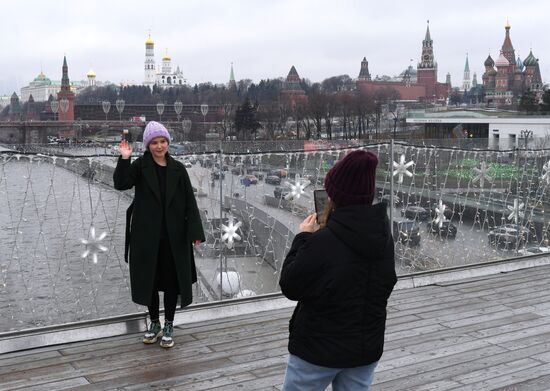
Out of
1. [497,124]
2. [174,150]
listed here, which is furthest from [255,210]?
[497,124]

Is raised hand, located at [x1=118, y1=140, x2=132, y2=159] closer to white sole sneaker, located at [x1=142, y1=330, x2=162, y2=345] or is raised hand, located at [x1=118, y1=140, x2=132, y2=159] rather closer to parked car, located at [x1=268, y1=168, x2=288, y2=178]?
white sole sneaker, located at [x1=142, y1=330, x2=162, y2=345]

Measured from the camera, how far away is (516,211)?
6.04 m

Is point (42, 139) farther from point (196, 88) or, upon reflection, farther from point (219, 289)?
point (219, 289)

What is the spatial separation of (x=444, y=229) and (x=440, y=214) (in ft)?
0.80

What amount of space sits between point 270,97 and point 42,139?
29223mm

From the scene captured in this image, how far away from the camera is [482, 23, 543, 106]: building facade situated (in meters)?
86.2

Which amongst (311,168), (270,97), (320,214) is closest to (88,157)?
(311,168)

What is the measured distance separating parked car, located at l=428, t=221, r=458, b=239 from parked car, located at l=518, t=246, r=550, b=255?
598mm

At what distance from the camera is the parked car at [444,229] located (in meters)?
5.96

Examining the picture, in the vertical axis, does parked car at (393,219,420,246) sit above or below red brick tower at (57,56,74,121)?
below

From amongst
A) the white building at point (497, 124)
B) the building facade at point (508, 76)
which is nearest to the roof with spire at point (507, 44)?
the building facade at point (508, 76)

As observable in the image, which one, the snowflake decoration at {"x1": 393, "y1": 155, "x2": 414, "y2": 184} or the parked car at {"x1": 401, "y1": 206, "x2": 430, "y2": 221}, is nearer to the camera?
the snowflake decoration at {"x1": 393, "y1": 155, "x2": 414, "y2": 184}

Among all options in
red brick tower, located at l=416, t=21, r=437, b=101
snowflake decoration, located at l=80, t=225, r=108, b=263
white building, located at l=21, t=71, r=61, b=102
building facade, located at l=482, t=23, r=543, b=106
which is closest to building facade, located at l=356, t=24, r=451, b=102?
red brick tower, located at l=416, t=21, r=437, b=101

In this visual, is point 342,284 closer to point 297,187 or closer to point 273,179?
point 297,187
